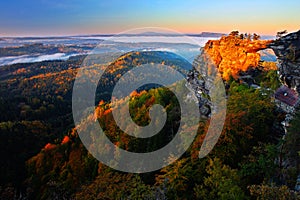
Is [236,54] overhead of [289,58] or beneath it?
beneath

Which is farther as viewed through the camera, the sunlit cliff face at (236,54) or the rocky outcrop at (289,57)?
the sunlit cliff face at (236,54)

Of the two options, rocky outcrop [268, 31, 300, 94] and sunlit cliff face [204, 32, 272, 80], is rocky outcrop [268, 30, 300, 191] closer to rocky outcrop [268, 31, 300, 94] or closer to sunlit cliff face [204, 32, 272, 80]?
rocky outcrop [268, 31, 300, 94]

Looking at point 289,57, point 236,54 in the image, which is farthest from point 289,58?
point 236,54

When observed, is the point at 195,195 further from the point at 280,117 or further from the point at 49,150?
the point at 49,150

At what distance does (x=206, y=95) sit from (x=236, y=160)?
12268 mm

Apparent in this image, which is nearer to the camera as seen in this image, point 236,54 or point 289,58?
point 289,58

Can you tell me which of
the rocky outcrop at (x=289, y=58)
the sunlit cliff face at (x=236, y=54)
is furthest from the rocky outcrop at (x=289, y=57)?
the sunlit cliff face at (x=236, y=54)

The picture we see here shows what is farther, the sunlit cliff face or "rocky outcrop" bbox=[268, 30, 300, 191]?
the sunlit cliff face

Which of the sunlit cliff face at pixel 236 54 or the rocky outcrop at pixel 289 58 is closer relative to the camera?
the rocky outcrop at pixel 289 58

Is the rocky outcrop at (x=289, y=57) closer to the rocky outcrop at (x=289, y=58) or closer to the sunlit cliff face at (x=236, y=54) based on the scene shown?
the rocky outcrop at (x=289, y=58)

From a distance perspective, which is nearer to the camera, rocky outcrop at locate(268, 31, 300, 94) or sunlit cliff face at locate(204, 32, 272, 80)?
rocky outcrop at locate(268, 31, 300, 94)

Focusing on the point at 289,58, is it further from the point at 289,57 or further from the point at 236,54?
the point at 236,54

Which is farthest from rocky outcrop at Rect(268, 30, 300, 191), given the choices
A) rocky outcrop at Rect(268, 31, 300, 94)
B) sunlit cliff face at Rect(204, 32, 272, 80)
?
sunlit cliff face at Rect(204, 32, 272, 80)

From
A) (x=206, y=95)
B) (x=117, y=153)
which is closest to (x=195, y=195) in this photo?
(x=206, y=95)
